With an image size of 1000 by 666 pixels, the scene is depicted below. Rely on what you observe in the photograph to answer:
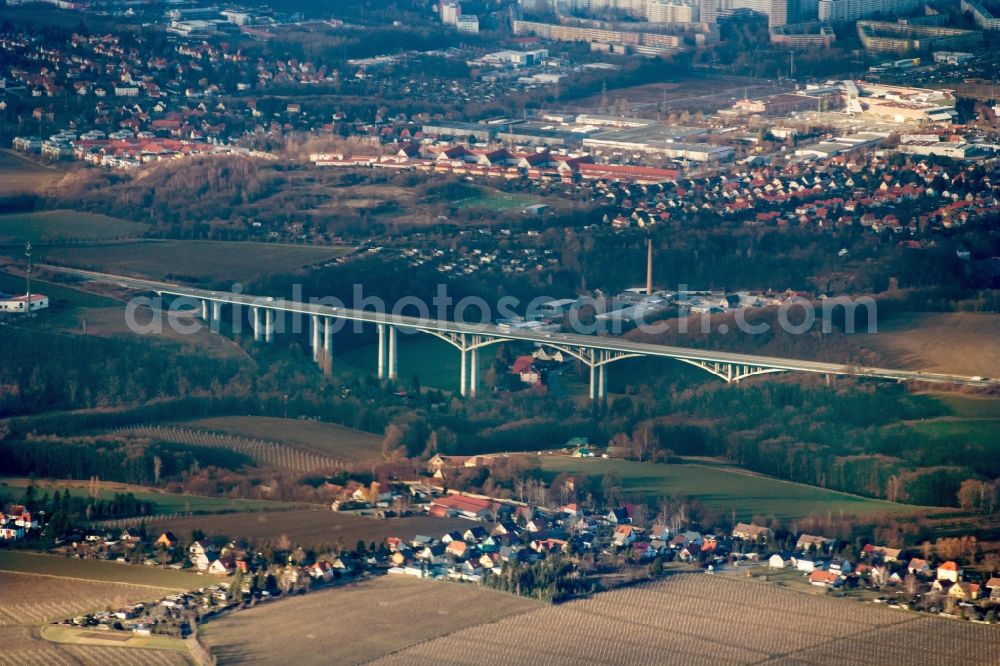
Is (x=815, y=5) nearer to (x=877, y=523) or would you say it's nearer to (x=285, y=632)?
(x=877, y=523)

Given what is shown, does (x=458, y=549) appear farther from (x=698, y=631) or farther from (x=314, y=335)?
(x=314, y=335)

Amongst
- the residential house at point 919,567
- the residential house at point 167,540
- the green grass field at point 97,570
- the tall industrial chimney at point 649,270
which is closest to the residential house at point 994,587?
the residential house at point 919,567

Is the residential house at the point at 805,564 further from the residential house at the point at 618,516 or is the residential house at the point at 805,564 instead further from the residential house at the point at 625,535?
the residential house at the point at 618,516

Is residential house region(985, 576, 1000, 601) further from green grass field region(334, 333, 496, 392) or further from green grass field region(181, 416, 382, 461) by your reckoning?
green grass field region(334, 333, 496, 392)

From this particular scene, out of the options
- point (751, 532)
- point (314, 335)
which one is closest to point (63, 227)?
point (314, 335)

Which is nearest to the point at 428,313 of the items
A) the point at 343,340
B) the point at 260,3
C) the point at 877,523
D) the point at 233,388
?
the point at 343,340
